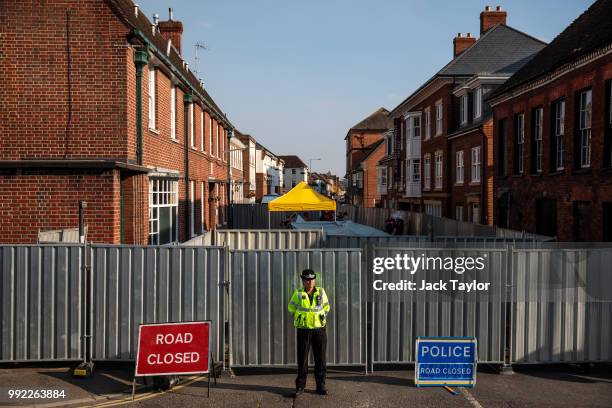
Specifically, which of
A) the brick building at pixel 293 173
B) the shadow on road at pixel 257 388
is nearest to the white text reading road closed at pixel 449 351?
the shadow on road at pixel 257 388

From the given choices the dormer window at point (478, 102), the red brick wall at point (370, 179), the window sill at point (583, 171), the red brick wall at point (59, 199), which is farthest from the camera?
the red brick wall at point (370, 179)

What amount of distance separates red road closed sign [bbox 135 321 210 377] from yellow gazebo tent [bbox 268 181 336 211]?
32.9 feet

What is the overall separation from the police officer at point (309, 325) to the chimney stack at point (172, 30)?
66.3 ft

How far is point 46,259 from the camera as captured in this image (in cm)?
775

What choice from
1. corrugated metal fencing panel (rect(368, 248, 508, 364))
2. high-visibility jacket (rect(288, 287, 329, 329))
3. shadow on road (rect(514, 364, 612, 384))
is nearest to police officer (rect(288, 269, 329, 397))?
high-visibility jacket (rect(288, 287, 329, 329))

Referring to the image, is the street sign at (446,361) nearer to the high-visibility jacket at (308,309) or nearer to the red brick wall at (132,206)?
the high-visibility jacket at (308,309)

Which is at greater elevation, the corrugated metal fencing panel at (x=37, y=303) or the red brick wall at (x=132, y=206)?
the red brick wall at (x=132, y=206)

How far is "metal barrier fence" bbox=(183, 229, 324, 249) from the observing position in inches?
540

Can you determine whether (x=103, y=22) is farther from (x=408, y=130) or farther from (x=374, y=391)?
(x=408, y=130)

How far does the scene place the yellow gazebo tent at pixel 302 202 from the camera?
17.3 m

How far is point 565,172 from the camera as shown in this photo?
1728 cm

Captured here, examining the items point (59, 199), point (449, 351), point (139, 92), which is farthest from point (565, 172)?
point (59, 199)

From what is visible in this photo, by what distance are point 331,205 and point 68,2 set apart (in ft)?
33.0

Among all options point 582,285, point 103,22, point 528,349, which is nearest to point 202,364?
point 528,349
